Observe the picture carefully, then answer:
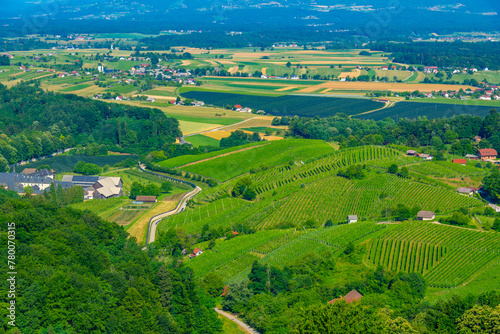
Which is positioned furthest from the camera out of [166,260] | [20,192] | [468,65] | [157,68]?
[157,68]

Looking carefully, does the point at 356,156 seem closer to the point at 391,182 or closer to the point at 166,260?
the point at 391,182

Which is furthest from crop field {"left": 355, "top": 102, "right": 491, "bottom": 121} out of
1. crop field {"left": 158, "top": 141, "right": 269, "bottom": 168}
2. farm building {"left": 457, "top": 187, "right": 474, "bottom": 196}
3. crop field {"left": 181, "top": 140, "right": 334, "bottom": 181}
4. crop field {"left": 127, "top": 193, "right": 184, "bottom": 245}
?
crop field {"left": 127, "top": 193, "right": 184, "bottom": 245}

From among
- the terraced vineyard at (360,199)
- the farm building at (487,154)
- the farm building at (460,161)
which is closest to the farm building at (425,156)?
the farm building at (460,161)

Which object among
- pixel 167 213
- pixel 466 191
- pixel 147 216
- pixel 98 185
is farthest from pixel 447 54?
pixel 147 216

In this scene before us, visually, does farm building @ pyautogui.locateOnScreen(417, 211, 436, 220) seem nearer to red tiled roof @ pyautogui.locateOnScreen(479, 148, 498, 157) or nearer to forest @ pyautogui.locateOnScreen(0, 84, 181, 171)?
red tiled roof @ pyautogui.locateOnScreen(479, 148, 498, 157)

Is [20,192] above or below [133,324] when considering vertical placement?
below

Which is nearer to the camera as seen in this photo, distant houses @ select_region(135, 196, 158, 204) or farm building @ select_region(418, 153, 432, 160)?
distant houses @ select_region(135, 196, 158, 204)

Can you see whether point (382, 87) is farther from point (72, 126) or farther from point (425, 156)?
point (72, 126)

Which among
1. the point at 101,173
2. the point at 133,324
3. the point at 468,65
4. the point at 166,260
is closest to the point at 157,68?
the point at 468,65
